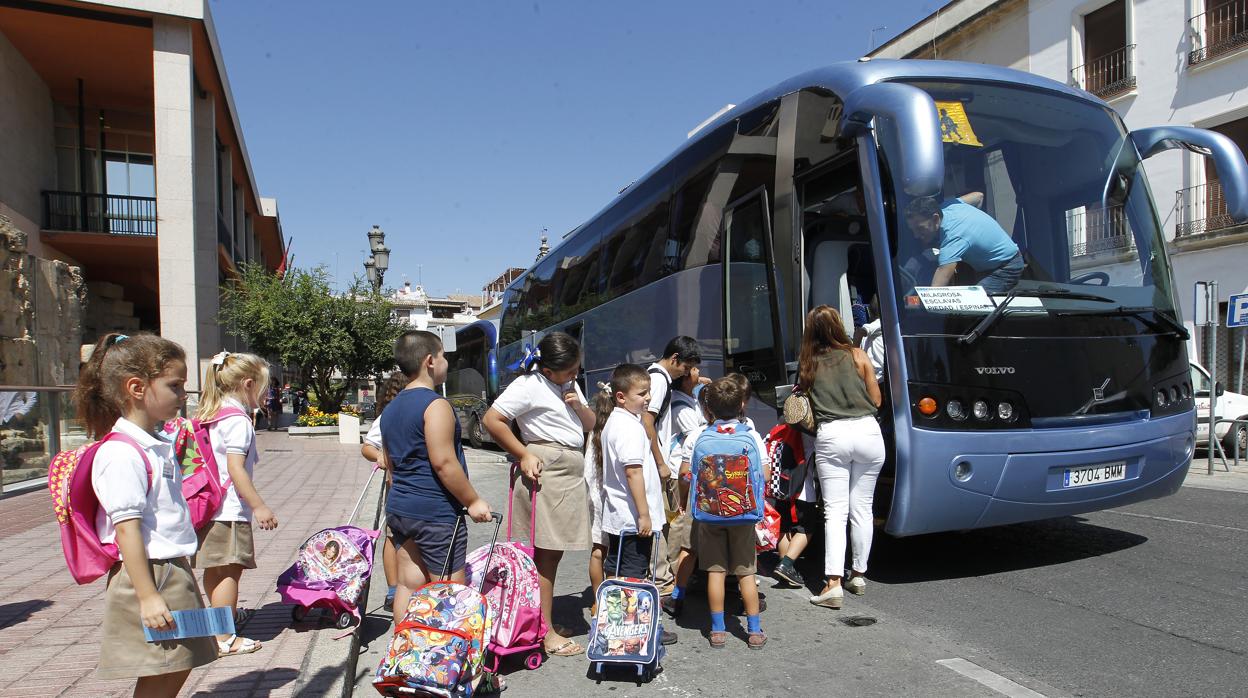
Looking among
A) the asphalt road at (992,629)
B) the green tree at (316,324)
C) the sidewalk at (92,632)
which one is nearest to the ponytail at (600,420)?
the asphalt road at (992,629)

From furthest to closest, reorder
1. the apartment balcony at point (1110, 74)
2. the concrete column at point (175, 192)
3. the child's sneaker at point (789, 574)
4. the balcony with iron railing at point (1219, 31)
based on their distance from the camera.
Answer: the concrete column at point (175, 192) < the apartment balcony at point (1110, 74) < the balcony with iron railing at point (1219, 31) < the child's sneaker at point (789, 574)

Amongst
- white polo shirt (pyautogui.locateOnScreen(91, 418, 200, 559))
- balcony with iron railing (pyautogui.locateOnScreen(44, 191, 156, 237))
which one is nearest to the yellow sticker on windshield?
white polo shirt (pyautogui.locateOnScreen(91, 418, 200, 559))

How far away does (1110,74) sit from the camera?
18.8m

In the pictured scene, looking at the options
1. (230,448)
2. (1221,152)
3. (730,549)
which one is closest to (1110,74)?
(1221,152)

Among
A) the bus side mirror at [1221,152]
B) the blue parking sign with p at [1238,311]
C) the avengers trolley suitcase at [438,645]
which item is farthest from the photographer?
the blue parking sign with p at [1238,311]

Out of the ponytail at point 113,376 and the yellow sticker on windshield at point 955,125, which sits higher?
the yellow sticker on windshield at point 955,125

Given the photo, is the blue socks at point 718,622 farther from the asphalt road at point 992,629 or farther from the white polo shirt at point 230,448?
the white polo shirt at point 230,448

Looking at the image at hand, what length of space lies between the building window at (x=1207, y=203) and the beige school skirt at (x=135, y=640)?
20.0 meters

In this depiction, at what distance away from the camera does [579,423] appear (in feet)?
13.9

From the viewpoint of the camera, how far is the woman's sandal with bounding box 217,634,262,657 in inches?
158

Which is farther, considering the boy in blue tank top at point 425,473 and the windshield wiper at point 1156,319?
the windshield wiper at point 1156,319

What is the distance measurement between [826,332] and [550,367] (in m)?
1.97

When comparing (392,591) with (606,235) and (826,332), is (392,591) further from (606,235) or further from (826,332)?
(606,235)

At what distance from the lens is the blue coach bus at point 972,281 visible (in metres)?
4.92
